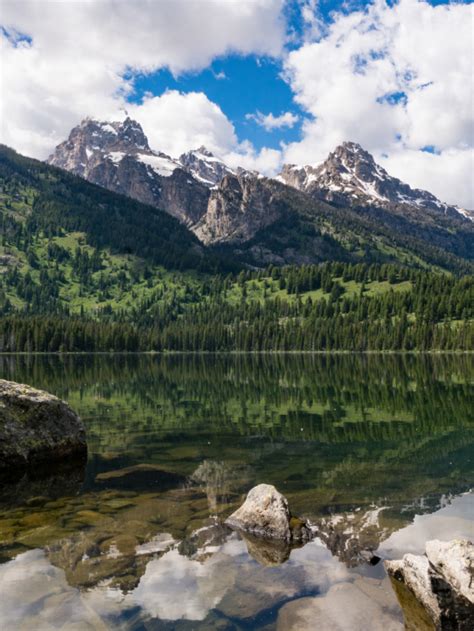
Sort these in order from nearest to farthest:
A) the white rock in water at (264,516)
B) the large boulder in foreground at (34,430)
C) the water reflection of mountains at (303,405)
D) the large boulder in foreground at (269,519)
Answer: the large boulder in foreground at (269,519), the white rock in water at (264,516), the large boulder in foreground at (34,430), the water reflection of mountains at (303,405)

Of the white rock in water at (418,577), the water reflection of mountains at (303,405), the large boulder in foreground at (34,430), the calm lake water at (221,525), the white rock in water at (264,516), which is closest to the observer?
the white rock in water at (418,577)

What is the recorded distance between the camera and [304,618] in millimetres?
13539

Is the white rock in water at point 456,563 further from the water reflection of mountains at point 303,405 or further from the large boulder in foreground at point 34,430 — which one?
the water reflection of mountains at point 303,405

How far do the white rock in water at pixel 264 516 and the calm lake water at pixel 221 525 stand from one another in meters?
0.98

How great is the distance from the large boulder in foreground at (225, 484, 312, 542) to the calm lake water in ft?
2.76

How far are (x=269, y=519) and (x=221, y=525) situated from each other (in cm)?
222

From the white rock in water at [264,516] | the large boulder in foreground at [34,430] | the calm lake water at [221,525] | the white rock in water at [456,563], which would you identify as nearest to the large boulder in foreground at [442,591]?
the white rock in water at [456,563]

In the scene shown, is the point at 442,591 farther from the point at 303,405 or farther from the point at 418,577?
the point at 303,405

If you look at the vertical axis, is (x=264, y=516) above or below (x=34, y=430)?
above

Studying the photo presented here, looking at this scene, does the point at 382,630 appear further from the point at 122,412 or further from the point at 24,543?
the point at 122,412

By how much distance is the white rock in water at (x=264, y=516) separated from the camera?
63.6ft

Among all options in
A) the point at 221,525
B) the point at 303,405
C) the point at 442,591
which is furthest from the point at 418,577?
the point at 303,405

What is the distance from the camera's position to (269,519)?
19656 mm

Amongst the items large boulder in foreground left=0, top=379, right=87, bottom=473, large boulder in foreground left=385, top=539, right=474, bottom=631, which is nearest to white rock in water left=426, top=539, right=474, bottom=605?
large boulder in foreground left=385, top=539, right=474, bottom=631
